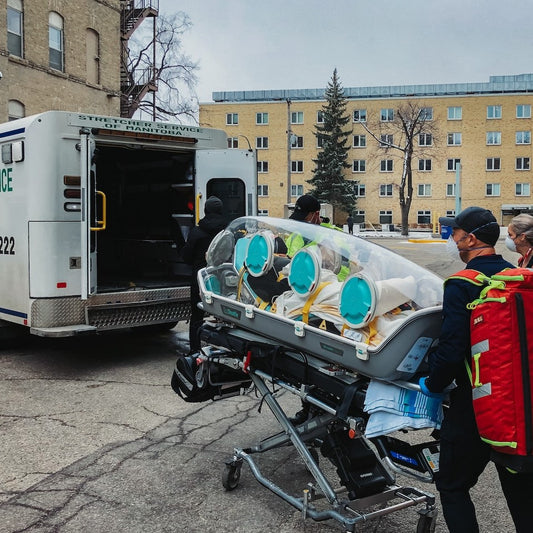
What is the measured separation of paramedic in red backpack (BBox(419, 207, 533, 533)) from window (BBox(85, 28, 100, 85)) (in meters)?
26.7

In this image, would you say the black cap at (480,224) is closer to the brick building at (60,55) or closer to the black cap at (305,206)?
the black cap at (305,206)

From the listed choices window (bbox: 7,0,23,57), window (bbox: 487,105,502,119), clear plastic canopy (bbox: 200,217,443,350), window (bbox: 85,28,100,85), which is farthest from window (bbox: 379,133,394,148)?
clear plastic canopy (bbox: 200,217,443,350)

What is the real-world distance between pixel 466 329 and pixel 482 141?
62.4 meters

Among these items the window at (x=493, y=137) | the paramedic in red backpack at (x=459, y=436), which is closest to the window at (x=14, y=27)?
the paramedic in red backpack at (x=459, y=436)

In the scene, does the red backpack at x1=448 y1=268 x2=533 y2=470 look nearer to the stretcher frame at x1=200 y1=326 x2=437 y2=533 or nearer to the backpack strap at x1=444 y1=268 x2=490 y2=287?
the backpack strap at x1=444 y1=268 x2=490 y2=287

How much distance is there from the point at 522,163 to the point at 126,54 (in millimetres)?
42172

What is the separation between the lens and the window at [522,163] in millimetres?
60156

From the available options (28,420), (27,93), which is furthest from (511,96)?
(28,420)

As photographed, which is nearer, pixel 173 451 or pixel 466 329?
pixel 466 329

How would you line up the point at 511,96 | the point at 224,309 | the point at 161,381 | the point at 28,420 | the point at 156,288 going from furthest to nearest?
the point at 511,96 < the point at 156,288 < the point at 161,381 < the point at 28,420 < the point at 224,309

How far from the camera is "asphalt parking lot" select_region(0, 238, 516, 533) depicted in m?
3.74

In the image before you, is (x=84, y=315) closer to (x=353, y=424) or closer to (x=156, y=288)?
(x=156, y=288)

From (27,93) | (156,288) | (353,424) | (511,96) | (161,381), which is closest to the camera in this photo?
(353,424)

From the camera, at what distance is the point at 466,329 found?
2725 millimetres
